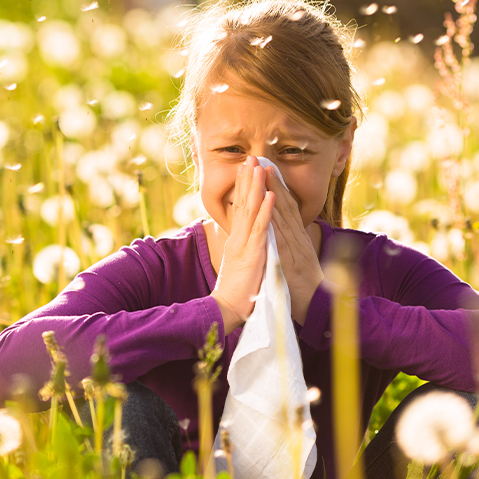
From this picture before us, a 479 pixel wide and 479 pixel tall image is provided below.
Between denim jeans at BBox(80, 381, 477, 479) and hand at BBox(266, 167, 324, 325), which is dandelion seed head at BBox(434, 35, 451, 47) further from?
denim jeans at BBox(80, 381, 477, 479)

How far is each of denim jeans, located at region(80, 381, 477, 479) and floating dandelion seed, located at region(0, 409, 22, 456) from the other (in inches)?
4.0

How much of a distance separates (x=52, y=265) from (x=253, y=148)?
837 millimetres

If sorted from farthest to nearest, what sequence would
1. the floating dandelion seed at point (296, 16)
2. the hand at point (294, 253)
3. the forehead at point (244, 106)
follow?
the floating dandelion seed at point (296, 16) < the forehead at point (244, 106) < the hand at point (294, 253)

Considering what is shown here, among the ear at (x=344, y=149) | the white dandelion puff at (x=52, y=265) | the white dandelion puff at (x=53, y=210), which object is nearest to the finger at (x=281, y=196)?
the ear at (x=344, y=149)

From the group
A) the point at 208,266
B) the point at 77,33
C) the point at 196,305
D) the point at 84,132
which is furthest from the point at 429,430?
the point at 77,33

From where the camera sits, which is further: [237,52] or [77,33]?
[77,33]

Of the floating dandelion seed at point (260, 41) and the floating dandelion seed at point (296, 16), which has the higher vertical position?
the floating dandelion seed at point (296, 16)

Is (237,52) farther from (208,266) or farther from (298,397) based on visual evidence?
(298,397)

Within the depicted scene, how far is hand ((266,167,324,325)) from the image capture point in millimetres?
1112

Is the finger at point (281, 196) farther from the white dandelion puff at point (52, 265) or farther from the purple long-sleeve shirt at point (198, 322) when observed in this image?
the white dandelion puff at point (52, 265)

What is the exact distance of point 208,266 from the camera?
138 cm

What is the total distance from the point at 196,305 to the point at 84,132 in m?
1.80

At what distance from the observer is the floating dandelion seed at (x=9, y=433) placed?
89 centimetres

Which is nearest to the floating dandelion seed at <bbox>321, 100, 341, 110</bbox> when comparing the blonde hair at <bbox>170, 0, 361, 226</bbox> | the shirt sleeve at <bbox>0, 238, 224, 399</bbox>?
the blonde hair at <bbox>170, 0, 361, 226</bbox>
